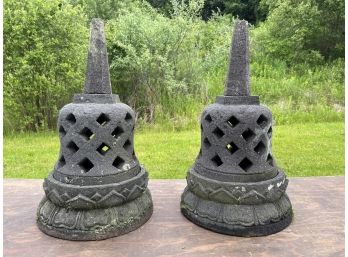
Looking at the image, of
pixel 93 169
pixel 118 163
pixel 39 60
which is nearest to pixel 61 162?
pixel 93 169

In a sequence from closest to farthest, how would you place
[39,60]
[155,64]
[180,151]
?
[180,151] < [39,60] < [155,64]

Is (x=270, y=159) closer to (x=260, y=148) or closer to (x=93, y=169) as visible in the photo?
(x=260, y=148)

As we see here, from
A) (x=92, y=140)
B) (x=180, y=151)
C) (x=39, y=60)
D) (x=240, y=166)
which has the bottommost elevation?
(x=180, y=151)

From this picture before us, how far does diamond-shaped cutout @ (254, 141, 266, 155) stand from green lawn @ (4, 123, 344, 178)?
2.61m

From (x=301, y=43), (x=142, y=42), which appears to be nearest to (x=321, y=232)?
(x=142, y=42)

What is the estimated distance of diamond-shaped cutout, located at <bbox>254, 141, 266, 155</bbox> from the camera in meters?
3.26

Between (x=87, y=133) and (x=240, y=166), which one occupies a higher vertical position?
(x=87, y=133)

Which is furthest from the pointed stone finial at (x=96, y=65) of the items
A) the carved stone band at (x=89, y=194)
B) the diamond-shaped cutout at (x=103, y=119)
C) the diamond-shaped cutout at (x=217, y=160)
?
the diamond-shaped cutout at (x=217, y=160)

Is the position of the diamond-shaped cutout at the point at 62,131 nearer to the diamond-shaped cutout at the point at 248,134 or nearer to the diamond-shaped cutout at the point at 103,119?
the diamond-shaped cutout at the point at 103,119

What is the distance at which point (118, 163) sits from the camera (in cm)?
332

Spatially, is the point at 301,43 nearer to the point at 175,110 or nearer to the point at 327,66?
the point at 327,66

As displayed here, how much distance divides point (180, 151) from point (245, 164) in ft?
12.5

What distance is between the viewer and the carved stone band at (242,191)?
319cm

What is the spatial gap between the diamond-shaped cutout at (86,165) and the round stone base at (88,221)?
0.38 meters
